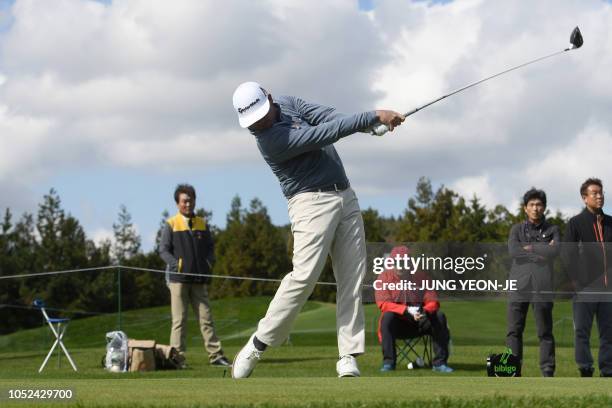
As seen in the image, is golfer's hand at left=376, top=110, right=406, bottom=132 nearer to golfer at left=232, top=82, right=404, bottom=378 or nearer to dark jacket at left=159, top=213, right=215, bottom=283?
golfer at left=232, top=82, right=404, bottom=378

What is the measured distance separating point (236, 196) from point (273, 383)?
57.5 meters

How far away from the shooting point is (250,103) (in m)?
6.83

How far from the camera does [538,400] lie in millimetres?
5352

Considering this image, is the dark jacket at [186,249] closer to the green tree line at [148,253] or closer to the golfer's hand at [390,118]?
the golfer's hand at [390,118]

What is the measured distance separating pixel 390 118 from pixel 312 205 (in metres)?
0.77

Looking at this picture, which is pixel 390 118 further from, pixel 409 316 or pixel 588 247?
pixel 409 316

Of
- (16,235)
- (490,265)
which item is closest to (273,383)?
(490,265)

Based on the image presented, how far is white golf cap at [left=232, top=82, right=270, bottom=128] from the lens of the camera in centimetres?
682

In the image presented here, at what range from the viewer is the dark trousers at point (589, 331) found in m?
10.1

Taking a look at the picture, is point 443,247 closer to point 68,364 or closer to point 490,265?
point 490,265

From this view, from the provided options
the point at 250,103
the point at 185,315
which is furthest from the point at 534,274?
the point at 250,103

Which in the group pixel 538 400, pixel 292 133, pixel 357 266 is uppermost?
pixel 292 133

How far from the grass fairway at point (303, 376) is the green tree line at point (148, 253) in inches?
739

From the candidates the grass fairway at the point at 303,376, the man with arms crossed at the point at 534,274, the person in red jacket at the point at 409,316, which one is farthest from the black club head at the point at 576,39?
the person in red jacket at the point at 409,316
